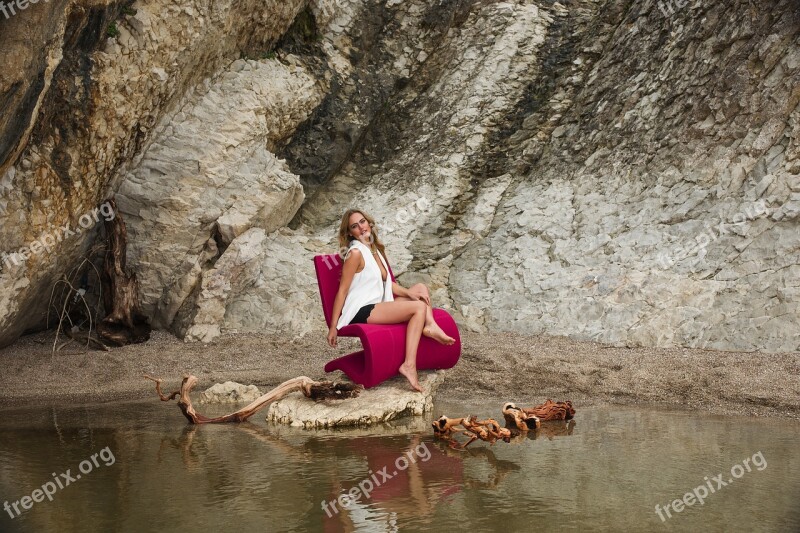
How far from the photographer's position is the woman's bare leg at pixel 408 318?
6.08 m

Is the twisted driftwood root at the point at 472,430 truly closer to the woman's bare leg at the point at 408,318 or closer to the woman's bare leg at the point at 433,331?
the woman's bare leg at the point at 408,318

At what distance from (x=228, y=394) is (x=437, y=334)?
1772mm

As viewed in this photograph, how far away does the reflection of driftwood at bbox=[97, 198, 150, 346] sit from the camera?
29.2 feet

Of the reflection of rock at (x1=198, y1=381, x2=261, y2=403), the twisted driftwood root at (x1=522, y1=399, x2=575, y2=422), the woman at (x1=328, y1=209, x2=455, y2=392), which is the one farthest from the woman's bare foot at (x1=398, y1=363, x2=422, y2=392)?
the reflection of rock at (x1=198, y1=381, x2=261, y2=403)

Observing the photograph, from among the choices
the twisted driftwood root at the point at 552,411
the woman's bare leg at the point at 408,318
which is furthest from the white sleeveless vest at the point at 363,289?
the twisted driftwood root at the point at 552,411

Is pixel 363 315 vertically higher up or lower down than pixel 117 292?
higher up

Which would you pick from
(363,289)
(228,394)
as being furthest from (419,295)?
(228,394)

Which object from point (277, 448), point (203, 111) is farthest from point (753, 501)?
point (203, 111)

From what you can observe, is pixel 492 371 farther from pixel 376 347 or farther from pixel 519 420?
pixel 519 420

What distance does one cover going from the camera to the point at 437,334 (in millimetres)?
6207

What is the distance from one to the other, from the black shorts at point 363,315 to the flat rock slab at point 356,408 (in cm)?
51

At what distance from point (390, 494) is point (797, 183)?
245 inches

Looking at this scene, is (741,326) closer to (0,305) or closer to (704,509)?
(704,509)

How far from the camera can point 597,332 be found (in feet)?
27.9
